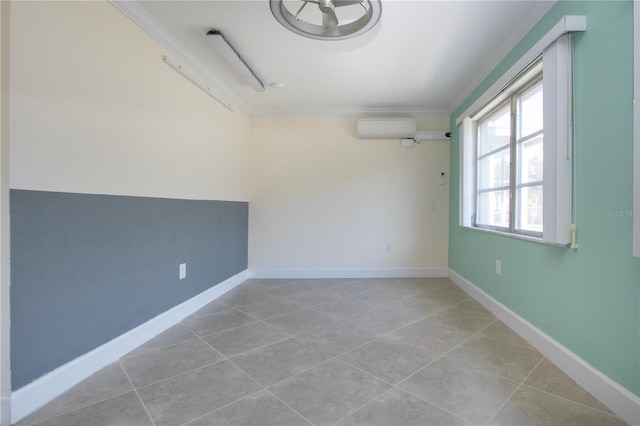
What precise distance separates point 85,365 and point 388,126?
364 centimetres

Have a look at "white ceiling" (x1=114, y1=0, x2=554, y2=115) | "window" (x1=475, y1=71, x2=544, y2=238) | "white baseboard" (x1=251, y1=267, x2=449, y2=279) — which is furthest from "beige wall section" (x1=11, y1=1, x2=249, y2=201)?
"window" (x1=475, y1=71, x2=544, y2=238)

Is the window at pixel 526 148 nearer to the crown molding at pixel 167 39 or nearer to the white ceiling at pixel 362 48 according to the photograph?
the white ceiling at pixel 362 48

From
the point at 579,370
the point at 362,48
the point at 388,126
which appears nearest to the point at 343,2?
the point at 362,48

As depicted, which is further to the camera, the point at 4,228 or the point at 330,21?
the point at 330,21

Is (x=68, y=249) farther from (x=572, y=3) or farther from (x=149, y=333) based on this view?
(x=572, y=3)

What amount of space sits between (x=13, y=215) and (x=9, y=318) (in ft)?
1.50

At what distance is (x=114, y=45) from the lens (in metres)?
1.64

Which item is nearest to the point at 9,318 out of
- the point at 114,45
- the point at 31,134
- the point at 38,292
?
Result: the point at 38,292

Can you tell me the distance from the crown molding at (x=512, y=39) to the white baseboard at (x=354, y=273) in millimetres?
2294

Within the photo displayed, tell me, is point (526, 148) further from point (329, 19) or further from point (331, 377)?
point (331, 377)

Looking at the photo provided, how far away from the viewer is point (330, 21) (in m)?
1.76

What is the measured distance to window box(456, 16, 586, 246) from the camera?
1.51 metres

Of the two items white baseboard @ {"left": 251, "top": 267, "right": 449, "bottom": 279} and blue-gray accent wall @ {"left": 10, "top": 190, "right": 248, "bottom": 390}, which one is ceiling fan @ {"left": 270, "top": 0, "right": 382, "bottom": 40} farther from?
white baseboard @ {"left": 251, "top": 267, "right": 449, "bottom": 279}

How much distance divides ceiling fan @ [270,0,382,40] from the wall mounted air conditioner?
5.36ft
